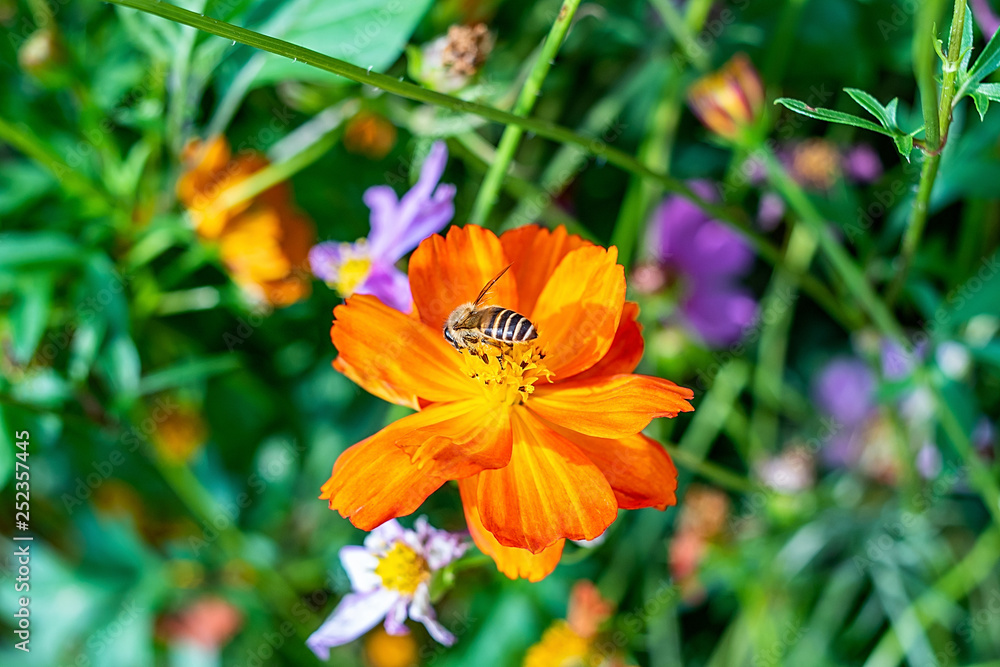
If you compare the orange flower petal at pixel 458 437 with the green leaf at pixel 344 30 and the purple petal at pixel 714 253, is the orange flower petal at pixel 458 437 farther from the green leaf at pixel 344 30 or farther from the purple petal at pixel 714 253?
the purple petal at pixel 714 253

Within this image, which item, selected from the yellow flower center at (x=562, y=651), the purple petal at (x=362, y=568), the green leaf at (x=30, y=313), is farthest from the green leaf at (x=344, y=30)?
the yellow flower center at (x=562, y=651)

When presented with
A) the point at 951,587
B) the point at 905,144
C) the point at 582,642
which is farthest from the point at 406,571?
the point at 951,587

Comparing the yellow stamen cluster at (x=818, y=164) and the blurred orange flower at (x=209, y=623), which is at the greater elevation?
the yellow stamen cluster at (x=818, y=164)

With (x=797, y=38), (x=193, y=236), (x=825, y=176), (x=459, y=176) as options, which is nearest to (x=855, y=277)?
(x=825, y=176)

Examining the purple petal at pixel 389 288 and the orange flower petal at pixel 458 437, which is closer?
the orange flower petal at pixel 458 437

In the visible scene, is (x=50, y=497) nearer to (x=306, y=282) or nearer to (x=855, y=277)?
(x=306, y=282)

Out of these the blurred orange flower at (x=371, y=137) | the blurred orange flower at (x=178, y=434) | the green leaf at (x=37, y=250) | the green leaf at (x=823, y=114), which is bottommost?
the blurred orange flower at (x=178, y=434)

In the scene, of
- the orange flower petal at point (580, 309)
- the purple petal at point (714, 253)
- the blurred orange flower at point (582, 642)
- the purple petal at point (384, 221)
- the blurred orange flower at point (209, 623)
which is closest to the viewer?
the orange flower petal at point (580, 309)

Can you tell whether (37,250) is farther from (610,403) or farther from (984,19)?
(984,19)
